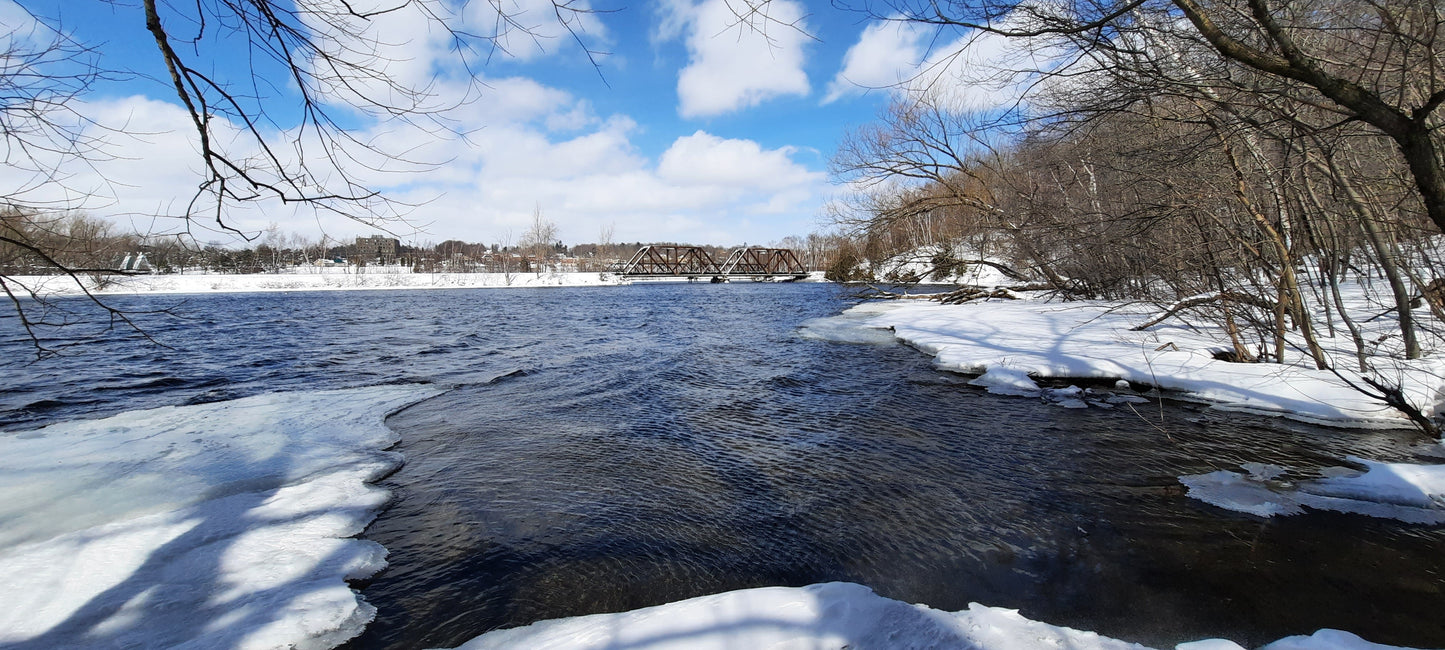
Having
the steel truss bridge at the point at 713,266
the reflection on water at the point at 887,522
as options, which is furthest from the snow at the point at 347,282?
the reflection on water at the point at 887,522

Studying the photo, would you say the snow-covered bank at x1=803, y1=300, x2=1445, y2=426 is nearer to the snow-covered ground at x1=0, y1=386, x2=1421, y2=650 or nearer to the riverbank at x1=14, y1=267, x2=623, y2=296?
the snow-covered ground at x1=0, y1=386, x2=1421, y2=650

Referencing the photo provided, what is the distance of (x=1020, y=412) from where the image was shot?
6.52 m

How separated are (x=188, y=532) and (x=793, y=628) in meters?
3.69

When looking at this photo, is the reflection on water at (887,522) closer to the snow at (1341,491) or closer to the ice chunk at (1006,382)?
the snow at (1341,491)

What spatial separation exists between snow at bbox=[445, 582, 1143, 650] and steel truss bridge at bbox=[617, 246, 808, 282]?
6467 cm

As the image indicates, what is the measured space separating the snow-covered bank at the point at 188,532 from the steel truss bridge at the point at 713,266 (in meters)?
61.4

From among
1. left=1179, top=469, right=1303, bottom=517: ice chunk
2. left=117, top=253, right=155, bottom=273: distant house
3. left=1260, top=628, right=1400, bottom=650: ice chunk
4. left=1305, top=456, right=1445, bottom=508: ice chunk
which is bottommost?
left=1179, top=469, right=1303, bottom=517: ice chunk

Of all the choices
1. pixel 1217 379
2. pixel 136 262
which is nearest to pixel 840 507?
pixel 136 262

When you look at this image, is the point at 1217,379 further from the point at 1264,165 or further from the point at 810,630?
the point at 810,630

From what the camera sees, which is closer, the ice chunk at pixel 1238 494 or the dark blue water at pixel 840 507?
the dark blue water at pixel 840 507

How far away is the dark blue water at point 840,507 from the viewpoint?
2973 millimetres

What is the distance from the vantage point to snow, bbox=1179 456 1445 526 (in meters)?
3.85

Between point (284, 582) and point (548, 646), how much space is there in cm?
167

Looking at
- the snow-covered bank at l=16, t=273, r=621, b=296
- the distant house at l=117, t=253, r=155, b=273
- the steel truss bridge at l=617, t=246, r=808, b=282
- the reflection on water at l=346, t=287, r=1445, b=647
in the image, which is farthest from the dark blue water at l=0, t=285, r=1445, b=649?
the steel truss bridge at l=617, t=246, r=808, b=282
